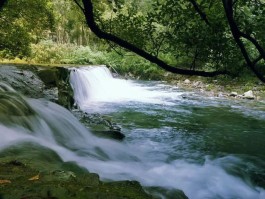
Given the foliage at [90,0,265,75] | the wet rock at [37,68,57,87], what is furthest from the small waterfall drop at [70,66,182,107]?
the foliage at [90,0,265,75]

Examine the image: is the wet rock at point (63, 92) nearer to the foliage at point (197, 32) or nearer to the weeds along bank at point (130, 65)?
the foliage at point (197, 32)

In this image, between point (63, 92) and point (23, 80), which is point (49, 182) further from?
point (63, 92)

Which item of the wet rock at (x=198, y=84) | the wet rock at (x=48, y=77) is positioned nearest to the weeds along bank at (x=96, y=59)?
the wet rock at (x=198, y=84)

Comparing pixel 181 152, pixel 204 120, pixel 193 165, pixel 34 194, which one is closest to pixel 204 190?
pixel 193 165

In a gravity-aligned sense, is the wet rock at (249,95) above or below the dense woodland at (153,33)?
below

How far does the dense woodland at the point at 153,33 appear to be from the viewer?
4250 mm

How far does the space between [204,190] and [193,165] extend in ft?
4.35

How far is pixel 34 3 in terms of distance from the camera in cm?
1188

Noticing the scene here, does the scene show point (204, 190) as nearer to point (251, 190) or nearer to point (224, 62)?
point (251, 190)

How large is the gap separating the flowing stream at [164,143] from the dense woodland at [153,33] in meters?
1.95

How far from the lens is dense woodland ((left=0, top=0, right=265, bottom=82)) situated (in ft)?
13.9

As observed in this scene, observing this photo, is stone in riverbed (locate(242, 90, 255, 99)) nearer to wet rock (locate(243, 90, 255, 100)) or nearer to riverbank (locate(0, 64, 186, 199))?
wet rock (locate(243, 90, 255, 100))

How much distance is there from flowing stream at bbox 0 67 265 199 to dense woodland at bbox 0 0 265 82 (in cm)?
195

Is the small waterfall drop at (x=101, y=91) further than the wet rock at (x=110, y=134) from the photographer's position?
Yes
